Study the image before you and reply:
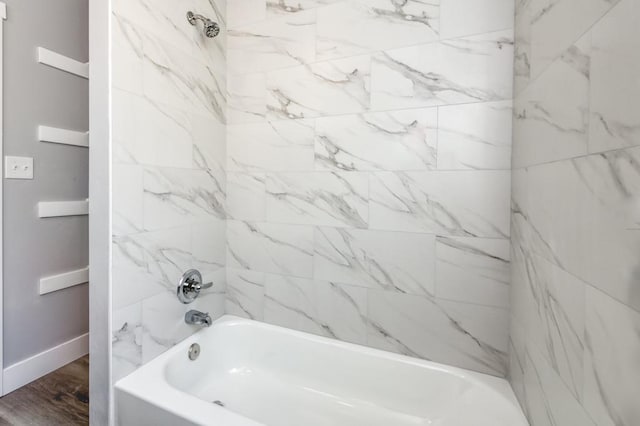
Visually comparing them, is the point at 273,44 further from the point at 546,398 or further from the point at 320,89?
the point at 546,398

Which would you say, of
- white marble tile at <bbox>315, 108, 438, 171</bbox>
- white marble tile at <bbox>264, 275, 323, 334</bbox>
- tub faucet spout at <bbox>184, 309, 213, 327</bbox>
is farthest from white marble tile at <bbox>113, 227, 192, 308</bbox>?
white marble tile at <bbox>315, 108, 438, 171</bbox>

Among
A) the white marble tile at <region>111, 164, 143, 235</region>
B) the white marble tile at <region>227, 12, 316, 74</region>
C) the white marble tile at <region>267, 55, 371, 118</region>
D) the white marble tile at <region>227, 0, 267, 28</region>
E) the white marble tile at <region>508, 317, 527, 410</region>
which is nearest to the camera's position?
the white marble tile at <region>508, 317, 527, 410</region>

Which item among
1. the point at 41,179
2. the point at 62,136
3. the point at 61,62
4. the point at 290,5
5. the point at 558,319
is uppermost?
the point at 290,5

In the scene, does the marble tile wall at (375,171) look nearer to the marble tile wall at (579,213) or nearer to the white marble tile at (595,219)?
the marble tile wall at (579,213)

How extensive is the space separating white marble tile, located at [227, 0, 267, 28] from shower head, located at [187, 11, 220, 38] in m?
0.26

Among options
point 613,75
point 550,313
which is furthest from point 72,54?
point 550,313

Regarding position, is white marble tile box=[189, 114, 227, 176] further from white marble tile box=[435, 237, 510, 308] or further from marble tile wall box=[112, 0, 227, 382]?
white marble tile box=[435, 237, 510, 308]

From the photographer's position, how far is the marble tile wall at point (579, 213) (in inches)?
20.3

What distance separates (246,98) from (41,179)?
1.46 meters

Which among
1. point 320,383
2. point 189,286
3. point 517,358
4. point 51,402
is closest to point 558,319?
point 517,358

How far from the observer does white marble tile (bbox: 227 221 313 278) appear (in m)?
1.60

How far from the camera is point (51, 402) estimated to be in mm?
1656

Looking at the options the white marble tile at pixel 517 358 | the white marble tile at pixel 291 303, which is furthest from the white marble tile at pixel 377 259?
the white marble tile at pixel 517 358

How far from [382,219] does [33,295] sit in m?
2.26
